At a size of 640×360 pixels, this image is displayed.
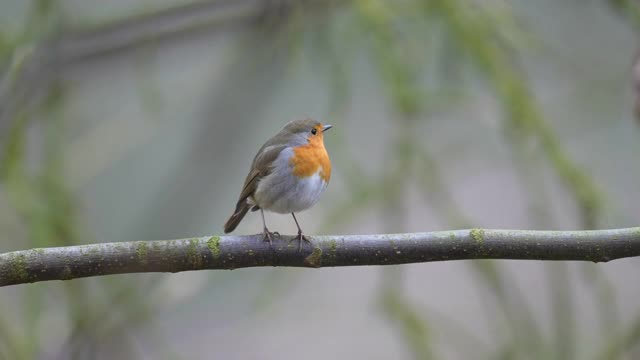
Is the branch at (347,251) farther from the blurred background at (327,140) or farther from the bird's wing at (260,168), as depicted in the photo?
the bird's wing at (260,168)

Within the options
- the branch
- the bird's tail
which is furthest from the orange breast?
the branch

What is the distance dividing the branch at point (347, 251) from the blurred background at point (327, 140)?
72cm

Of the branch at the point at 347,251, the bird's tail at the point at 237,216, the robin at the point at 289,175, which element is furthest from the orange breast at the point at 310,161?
the branch at the point at 347,251

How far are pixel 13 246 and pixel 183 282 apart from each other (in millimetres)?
808

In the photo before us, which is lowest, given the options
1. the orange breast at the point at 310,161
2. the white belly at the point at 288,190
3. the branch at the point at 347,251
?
the branch at the point at 347,251

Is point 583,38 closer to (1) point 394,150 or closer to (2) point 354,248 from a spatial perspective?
(1) point 394,150

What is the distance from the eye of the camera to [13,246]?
386cm

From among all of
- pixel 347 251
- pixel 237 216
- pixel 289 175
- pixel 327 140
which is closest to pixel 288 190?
pixel 289 175

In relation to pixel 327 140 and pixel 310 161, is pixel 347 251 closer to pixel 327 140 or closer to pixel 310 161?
pixel 310 161

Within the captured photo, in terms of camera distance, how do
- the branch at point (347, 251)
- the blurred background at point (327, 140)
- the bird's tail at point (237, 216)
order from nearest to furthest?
the branch at point (347, 251)
the blurred background at point (327, 140)
the bird's tail at point (237, 216)

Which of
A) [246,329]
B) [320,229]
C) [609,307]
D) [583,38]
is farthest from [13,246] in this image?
[583,38]

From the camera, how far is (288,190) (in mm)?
3449

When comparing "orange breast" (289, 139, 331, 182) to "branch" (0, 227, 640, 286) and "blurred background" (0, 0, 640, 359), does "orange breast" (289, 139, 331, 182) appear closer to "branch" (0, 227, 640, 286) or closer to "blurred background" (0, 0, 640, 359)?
"blurred background" (0, 0, 640, 359)

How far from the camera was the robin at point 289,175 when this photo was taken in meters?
3.45
